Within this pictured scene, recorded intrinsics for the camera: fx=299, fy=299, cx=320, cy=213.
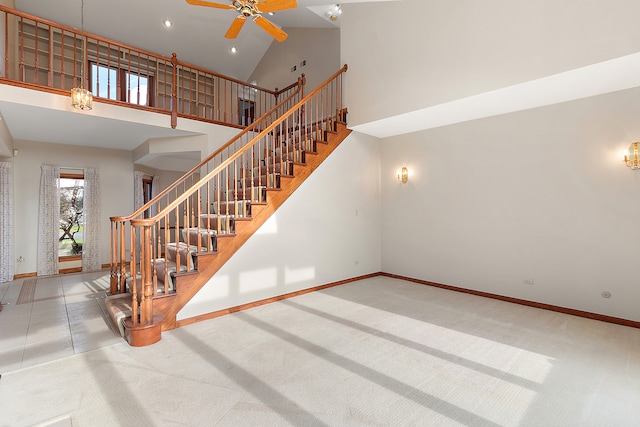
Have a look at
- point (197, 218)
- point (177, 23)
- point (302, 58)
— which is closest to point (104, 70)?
point (177, 23)

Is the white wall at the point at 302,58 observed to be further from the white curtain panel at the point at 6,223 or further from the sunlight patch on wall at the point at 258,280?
the white curtain panel at the point at 6,223

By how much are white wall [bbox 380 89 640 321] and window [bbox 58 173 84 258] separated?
7156 mm

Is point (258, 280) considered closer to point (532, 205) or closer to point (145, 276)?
point (145, 276)

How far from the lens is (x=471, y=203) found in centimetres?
466

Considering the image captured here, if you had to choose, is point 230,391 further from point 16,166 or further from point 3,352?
point 16,166

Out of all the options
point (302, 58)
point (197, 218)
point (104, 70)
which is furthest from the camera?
point (302, 58)

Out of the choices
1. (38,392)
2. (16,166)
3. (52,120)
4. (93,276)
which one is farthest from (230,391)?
(16,166)

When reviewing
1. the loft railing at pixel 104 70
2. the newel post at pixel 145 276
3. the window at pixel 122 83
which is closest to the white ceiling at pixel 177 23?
the loft railing at pixel 104 70

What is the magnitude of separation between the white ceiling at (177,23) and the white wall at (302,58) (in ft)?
0.68

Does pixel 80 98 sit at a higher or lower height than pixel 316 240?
higher

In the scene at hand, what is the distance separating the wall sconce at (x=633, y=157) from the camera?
328cm

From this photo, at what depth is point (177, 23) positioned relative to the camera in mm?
7133

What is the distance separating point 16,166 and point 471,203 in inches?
335

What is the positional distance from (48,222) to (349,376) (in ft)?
23.1
